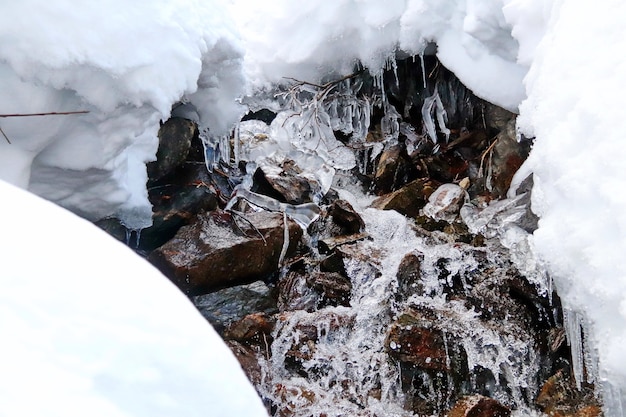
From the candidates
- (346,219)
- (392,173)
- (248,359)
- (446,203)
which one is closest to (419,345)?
(248,359)

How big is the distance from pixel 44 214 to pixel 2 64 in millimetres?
1409

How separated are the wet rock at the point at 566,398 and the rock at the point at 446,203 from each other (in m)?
1.59

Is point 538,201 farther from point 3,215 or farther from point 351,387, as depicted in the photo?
point 3,215

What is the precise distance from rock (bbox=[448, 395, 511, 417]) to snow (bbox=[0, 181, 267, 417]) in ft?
5.94

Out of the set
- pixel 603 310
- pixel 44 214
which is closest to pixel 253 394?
pixel 44 214

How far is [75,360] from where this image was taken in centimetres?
79

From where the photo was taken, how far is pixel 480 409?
242 centimetres

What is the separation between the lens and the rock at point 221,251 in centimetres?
308

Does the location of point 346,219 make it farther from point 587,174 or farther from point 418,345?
point 587,174

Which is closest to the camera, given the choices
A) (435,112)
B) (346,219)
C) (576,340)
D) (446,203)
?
(576,340)

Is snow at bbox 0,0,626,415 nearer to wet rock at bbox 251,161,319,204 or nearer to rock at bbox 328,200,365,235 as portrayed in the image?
wet rock at bbox 251,161,319,204

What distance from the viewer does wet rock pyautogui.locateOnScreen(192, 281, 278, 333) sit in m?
3.06

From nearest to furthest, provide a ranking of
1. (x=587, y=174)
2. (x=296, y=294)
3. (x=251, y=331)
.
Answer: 1. (x=587, y=174)
2. (x=251, y=331)
3. (x=296, y=294)

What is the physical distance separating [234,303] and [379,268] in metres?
0.95
